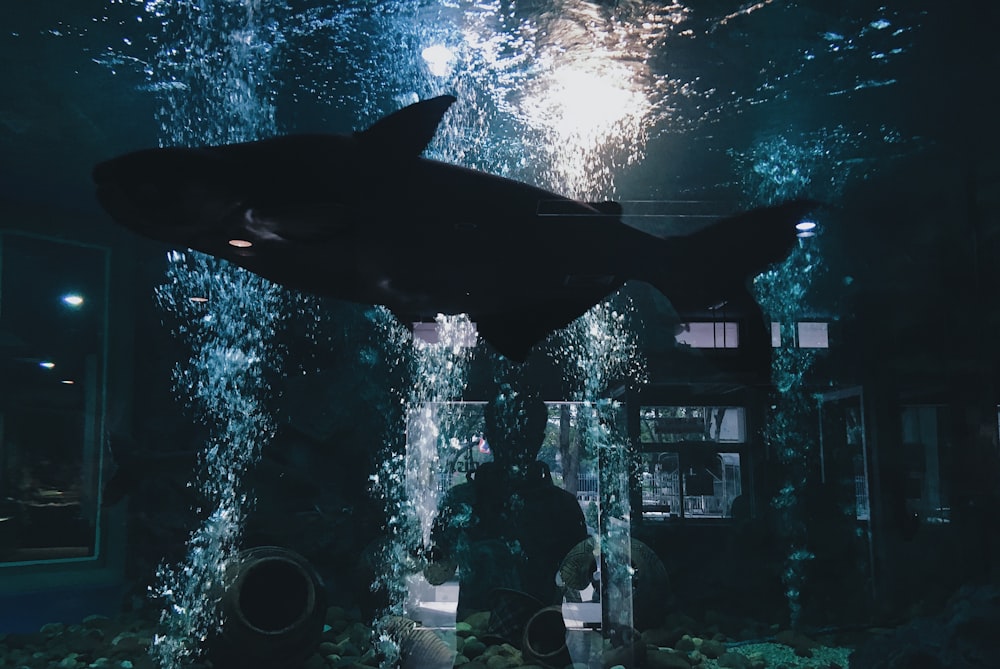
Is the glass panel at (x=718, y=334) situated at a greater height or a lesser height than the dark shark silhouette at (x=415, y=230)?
lesser

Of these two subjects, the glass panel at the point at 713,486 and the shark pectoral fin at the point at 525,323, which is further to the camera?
the glass panel at the point at 713,486

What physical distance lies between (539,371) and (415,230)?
6742 mm

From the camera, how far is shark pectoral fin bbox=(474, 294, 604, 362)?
118 inches

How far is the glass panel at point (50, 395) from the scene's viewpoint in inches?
346

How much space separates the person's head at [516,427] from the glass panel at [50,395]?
5747 millimetres

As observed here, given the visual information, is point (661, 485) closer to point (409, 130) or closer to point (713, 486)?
point (713, 486)

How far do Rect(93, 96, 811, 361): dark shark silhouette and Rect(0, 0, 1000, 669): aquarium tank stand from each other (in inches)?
1.6

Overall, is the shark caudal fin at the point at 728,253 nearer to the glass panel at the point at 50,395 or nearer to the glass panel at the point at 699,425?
the glass panel at the point at 699,425

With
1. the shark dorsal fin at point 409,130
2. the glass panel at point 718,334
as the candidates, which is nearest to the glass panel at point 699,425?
the glass panel at point 718,334

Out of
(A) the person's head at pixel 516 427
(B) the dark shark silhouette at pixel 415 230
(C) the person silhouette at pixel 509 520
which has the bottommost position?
(C) the person silhouette at pixel 509 520

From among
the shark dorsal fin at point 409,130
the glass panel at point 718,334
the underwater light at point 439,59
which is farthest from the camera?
the underwater light at point 439,59

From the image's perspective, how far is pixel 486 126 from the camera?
761cm

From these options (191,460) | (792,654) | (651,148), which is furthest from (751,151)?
(191,460)

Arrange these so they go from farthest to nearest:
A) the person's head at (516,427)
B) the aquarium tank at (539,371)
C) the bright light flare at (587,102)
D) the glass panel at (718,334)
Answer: the person's head at (516,427) < the bright light flare at (587,102) < the aquarium tank at (539,371) < the glass panel at (718,334)
